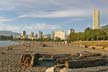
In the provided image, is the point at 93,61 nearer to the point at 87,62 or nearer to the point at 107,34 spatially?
the point at 87,62

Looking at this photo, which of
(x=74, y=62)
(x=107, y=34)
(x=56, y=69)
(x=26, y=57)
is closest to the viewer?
(x=56, y=69)

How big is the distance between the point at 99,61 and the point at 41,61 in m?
6.92

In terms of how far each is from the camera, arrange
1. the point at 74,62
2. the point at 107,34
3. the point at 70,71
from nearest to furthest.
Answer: the point at 70,71
the point at 74,62
the point at 107,34

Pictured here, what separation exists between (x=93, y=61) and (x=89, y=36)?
135 m

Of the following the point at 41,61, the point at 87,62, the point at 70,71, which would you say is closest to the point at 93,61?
the point at 87,62

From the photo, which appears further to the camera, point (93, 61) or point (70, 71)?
point (93, 61)

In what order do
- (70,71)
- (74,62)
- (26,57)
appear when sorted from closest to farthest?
(70,71) → (74,62) → (26,57)

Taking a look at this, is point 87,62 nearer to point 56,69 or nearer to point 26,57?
point 56,69

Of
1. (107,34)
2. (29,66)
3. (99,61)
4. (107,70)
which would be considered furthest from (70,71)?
(107,34)

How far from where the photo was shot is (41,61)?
103ft

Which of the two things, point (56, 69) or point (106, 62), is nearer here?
point (56, 69)

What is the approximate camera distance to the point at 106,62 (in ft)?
95.0

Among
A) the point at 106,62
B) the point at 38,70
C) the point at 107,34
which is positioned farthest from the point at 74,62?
the point at 107,34

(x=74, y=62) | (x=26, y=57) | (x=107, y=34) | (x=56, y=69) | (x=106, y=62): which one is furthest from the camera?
(x=107, y=34)
